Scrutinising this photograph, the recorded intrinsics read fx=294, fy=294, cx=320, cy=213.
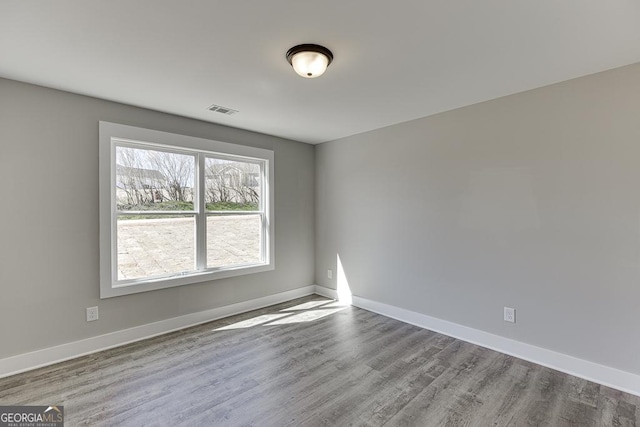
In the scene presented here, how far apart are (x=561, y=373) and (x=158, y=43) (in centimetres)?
402

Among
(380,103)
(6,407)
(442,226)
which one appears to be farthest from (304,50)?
(6,407)

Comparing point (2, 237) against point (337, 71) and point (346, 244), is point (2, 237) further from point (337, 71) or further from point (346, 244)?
point (346, 244)

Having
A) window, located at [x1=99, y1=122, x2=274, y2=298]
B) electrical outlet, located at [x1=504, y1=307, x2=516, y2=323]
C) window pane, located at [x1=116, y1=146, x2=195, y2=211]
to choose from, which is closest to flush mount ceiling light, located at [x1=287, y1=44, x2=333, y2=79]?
window, located at [x1=99, y1=122, x2=274, y2=298]

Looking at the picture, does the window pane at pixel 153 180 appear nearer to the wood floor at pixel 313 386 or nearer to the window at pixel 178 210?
the window at pixel 178 210

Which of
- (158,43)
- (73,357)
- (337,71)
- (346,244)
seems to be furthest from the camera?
(346,244)

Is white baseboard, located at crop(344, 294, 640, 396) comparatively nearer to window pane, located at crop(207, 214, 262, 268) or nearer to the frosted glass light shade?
window pane, located at crop(207, 214, 262, 268)

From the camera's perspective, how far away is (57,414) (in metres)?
2.00

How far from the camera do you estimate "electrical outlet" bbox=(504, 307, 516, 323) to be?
2.81m

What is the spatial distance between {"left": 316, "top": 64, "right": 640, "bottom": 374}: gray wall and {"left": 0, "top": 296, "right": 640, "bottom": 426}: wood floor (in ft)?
1.51

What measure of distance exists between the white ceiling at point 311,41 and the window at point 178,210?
1.99 ft

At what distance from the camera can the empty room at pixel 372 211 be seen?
1.91m

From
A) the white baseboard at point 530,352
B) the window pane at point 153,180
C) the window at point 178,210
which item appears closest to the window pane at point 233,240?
the window at point 178,210

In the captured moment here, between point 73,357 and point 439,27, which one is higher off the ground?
point 439,27

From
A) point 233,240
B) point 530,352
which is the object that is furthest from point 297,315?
point 530,352
